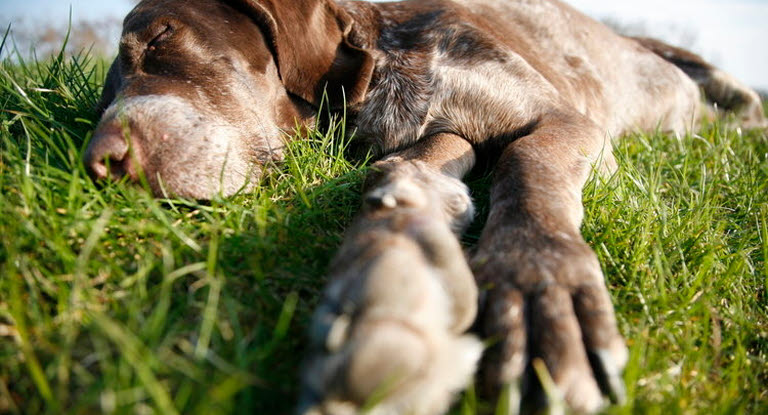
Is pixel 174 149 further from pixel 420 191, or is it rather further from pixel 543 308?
pixel 543 308

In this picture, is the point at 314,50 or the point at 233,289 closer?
the point at 233,289

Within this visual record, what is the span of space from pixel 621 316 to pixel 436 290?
0.85 m

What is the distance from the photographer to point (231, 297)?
1.74 metres

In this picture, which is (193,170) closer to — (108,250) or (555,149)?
(108,250)

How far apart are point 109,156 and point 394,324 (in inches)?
57.9

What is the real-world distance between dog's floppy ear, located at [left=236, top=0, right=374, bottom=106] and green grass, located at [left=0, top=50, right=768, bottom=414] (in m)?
0.34

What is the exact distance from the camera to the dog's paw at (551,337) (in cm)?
138

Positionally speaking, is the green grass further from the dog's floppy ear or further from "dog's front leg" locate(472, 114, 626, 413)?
the dog's floppy ear

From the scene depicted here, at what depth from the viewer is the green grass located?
4.47 feet

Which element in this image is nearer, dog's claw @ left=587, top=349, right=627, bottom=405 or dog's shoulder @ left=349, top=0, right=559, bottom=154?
dog's claw @ left=587, top=349, right=627, bottom=405

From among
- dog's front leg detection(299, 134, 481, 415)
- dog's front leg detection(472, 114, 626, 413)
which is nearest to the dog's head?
dog's front leg detection(299, 134, 481, 415)

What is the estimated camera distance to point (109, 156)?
2127 mm

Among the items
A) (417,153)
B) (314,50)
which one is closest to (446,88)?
(417,153)

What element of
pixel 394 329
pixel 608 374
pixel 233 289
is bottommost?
pixel 233 289
